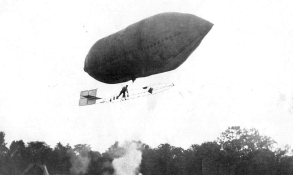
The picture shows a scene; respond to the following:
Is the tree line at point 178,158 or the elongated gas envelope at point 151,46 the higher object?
the elongated gas envelope at point 151,46

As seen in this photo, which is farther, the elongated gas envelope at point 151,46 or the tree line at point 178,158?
the tree line at point 178,158

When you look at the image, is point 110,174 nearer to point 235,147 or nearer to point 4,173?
point 4,173

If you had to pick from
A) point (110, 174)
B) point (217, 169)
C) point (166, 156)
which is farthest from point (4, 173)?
point (217, 169)

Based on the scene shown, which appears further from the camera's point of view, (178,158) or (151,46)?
(178,158)
